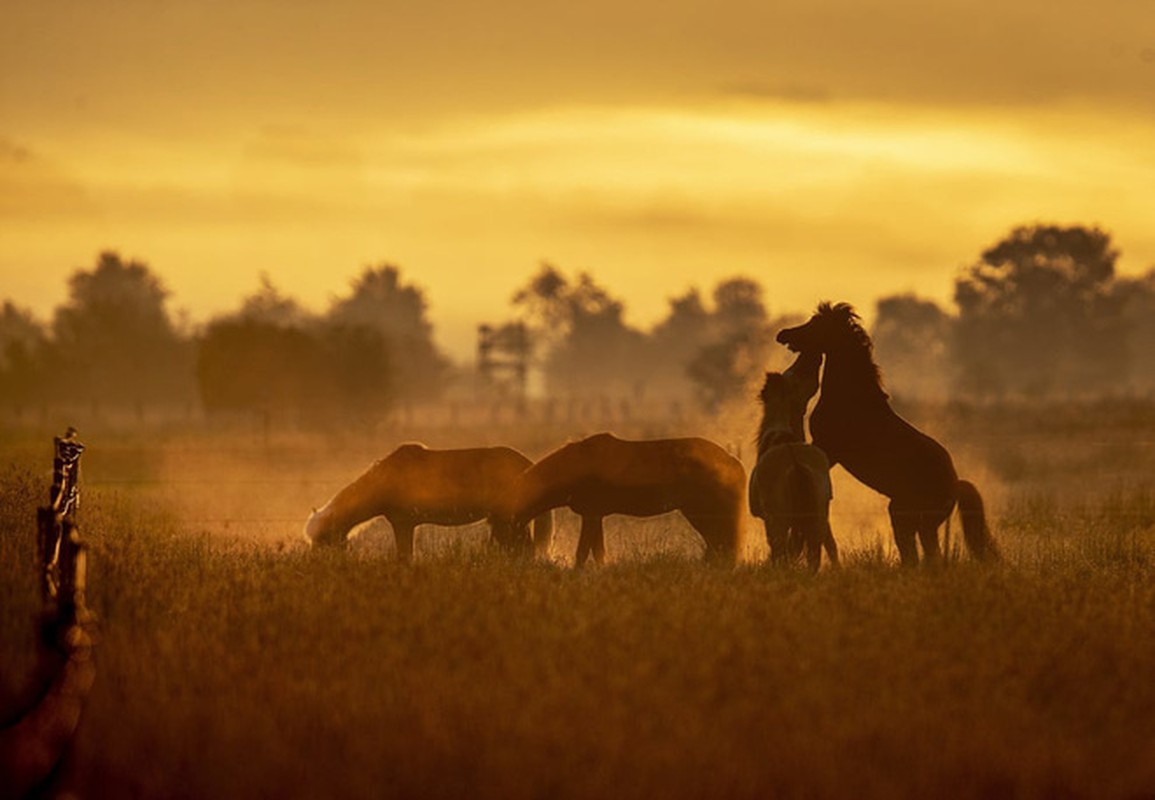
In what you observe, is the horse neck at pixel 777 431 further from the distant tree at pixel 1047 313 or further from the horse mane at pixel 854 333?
the distant tree at pixel 1047 313

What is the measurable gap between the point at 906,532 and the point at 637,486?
268 centimetres

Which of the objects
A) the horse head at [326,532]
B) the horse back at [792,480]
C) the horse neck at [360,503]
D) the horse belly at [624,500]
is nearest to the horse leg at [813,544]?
the horse back at [792,480]

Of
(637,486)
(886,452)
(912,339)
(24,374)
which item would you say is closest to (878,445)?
(886,452)

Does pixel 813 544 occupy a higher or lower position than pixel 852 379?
lower

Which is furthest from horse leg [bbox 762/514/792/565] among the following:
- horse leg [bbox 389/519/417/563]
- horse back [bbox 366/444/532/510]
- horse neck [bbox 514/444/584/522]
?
horse leg [bbox 389/519/417/563]

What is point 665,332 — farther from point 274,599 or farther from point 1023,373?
point 274,599

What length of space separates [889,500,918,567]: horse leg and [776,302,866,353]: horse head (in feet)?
5.65

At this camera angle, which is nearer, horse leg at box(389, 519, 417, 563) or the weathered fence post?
the weathered fence post

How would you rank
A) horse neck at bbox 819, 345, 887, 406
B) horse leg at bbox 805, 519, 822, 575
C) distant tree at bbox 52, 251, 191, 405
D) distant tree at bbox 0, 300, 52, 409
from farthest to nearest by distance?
distant tree at bbox 52, 251, 191, 405 < distant tree at bbox 0, 300, 52, 409 < horse neck at bbox 819, 345, 887, 406 < horse leg at bbox 805, 519, 822, 575

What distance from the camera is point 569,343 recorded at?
134m

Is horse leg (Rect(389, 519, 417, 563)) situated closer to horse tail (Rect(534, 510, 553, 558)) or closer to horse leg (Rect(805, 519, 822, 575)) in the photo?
horse tail (Rect(534, 510, 553, 558))

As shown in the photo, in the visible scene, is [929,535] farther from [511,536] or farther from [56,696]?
[56,696]

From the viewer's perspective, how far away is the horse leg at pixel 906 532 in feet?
48.8

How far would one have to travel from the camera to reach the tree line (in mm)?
55875
